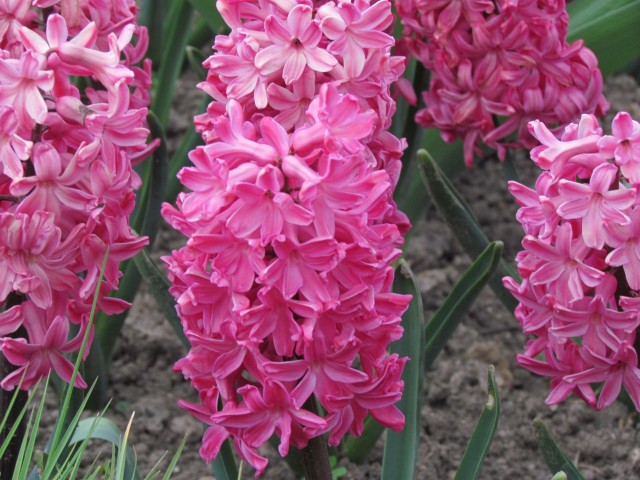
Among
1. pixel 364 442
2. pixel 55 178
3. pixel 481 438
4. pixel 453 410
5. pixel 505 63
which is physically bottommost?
pixel 453 410

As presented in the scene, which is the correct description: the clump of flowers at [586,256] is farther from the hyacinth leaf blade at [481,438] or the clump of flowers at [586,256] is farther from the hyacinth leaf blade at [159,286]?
the hyacinth leaf blade at [159,286]

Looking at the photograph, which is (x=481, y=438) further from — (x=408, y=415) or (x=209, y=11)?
(x=209, y=11)

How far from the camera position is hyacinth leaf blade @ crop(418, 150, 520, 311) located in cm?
164

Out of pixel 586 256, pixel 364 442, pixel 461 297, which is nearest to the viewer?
pixel 586 256

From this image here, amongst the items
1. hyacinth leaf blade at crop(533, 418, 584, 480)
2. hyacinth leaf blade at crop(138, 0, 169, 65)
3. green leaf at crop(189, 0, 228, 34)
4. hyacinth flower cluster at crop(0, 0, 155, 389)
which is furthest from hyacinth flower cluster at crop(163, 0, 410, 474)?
hyacinth leaf blade at crop(138, 0, 169, 65)

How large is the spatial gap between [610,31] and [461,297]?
652 mm

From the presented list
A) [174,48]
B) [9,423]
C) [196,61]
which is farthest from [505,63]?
[9,423]

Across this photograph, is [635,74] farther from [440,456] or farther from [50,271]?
[50,271]

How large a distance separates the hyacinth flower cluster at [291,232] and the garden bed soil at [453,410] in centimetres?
73

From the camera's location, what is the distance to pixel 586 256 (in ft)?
4.23

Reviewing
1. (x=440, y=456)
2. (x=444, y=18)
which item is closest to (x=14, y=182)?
(x=444, y=18)

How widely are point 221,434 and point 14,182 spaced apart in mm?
360

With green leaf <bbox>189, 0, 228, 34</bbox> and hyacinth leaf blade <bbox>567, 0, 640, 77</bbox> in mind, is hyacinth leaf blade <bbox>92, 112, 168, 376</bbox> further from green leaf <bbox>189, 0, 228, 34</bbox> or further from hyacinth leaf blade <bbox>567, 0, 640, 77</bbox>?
hyacinth leaf blade <bbox>567, 0, 640, 77</bbox>

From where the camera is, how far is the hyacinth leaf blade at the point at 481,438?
4.52 feet
